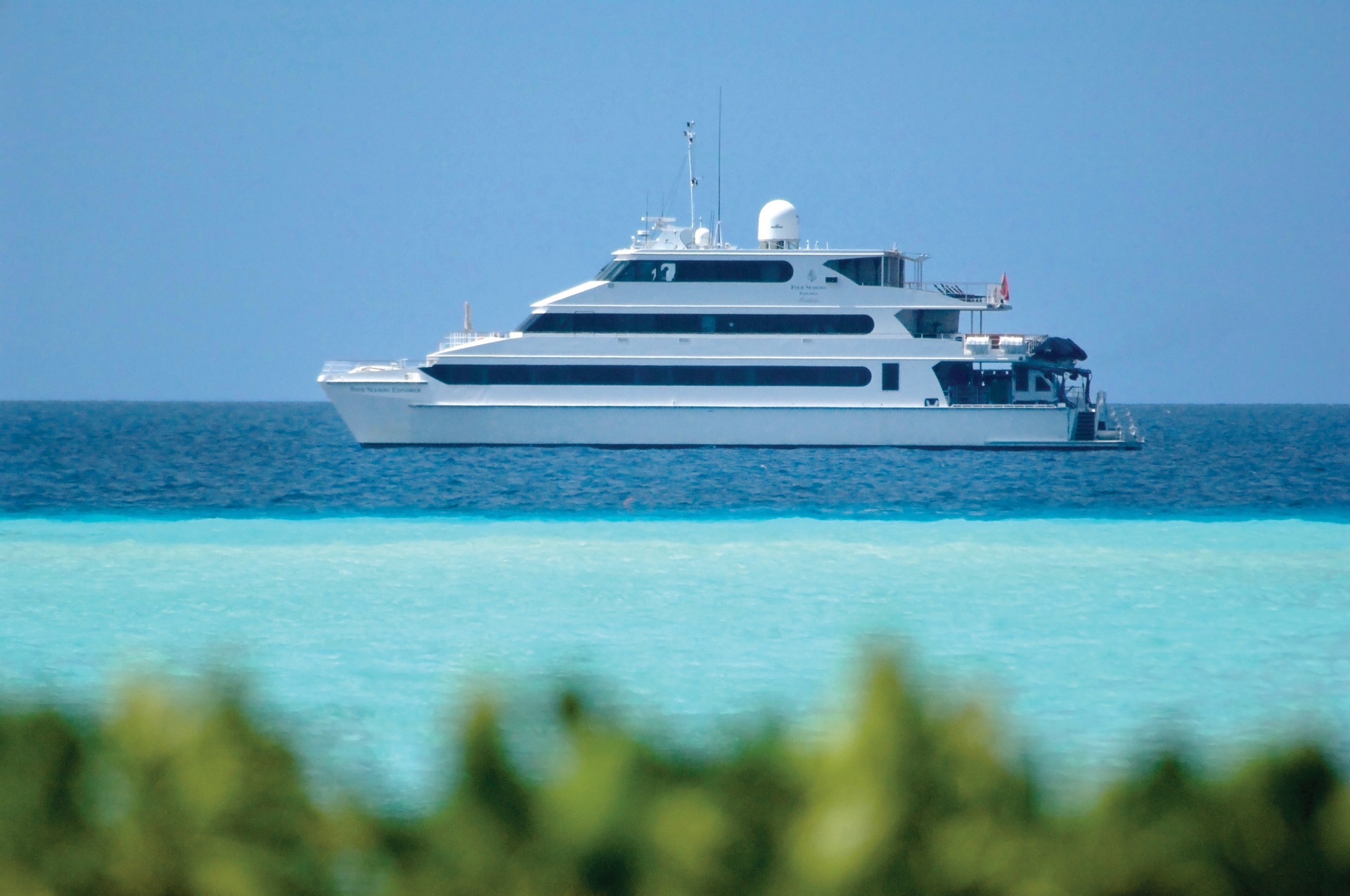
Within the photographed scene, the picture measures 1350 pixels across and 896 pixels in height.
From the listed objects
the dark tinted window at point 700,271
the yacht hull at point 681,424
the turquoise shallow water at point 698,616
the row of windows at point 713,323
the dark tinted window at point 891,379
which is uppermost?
the dark tinted window at point 700,271

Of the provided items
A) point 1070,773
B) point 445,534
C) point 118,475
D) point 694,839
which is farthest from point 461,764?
point 118,475

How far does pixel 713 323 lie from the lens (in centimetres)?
3181

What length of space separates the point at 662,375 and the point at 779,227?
5.59 m

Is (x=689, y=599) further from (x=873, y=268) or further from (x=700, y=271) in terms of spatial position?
(x=873, y=268)

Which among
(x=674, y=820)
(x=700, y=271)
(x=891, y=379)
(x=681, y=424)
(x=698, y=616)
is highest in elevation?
(x=700, y=271)

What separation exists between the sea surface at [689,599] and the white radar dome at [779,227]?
768 centimetres

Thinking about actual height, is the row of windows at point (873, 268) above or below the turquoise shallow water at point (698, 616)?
above

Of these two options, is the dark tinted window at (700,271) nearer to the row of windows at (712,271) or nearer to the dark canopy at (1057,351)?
the row of windows at (712,271)

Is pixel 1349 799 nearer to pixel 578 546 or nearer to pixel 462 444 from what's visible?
pixel 578 546

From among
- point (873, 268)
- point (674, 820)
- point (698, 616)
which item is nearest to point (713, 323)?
point (873, 268)

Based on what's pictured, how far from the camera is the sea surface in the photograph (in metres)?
8.65

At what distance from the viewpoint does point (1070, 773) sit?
7406mm

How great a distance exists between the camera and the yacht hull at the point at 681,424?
31.8 metres

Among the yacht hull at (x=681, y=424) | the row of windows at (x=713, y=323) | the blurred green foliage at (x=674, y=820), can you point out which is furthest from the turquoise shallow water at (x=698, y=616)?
the row of windows at (x=713, y=323)
